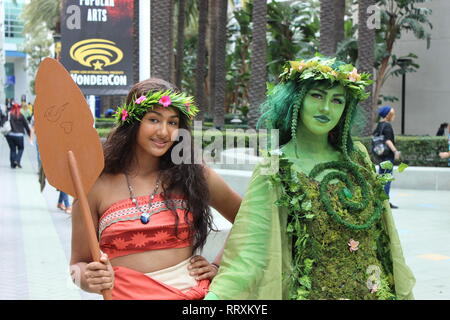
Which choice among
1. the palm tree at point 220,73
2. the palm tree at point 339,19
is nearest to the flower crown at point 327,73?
the palm tree at point 339,19

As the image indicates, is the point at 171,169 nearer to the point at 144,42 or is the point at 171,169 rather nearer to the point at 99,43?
the point at 144,42

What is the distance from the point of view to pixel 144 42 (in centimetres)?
736

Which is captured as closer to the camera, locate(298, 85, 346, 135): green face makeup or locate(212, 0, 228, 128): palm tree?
locate(298, 85, 346, 135): green face makeup

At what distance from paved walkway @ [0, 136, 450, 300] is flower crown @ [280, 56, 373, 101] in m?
1.53

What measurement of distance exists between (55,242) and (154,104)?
5726 millimetres

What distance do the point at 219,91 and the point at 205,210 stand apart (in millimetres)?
21453

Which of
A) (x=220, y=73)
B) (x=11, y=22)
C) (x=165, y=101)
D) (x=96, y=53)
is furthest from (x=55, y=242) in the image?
(x=11, y=22)

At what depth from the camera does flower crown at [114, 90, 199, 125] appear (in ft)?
8.19

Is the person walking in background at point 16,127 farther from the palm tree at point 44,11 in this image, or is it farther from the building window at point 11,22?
the building window at point 11,22

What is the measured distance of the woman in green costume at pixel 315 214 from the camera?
2.43 metres

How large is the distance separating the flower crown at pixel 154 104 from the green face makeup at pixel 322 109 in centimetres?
44

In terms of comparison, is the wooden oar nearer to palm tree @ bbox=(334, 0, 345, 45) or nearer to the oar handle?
the oar handle

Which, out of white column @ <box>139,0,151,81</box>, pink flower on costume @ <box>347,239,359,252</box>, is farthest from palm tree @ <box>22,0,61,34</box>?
pink flower on costume @ <box>347,239,359,252</box>
